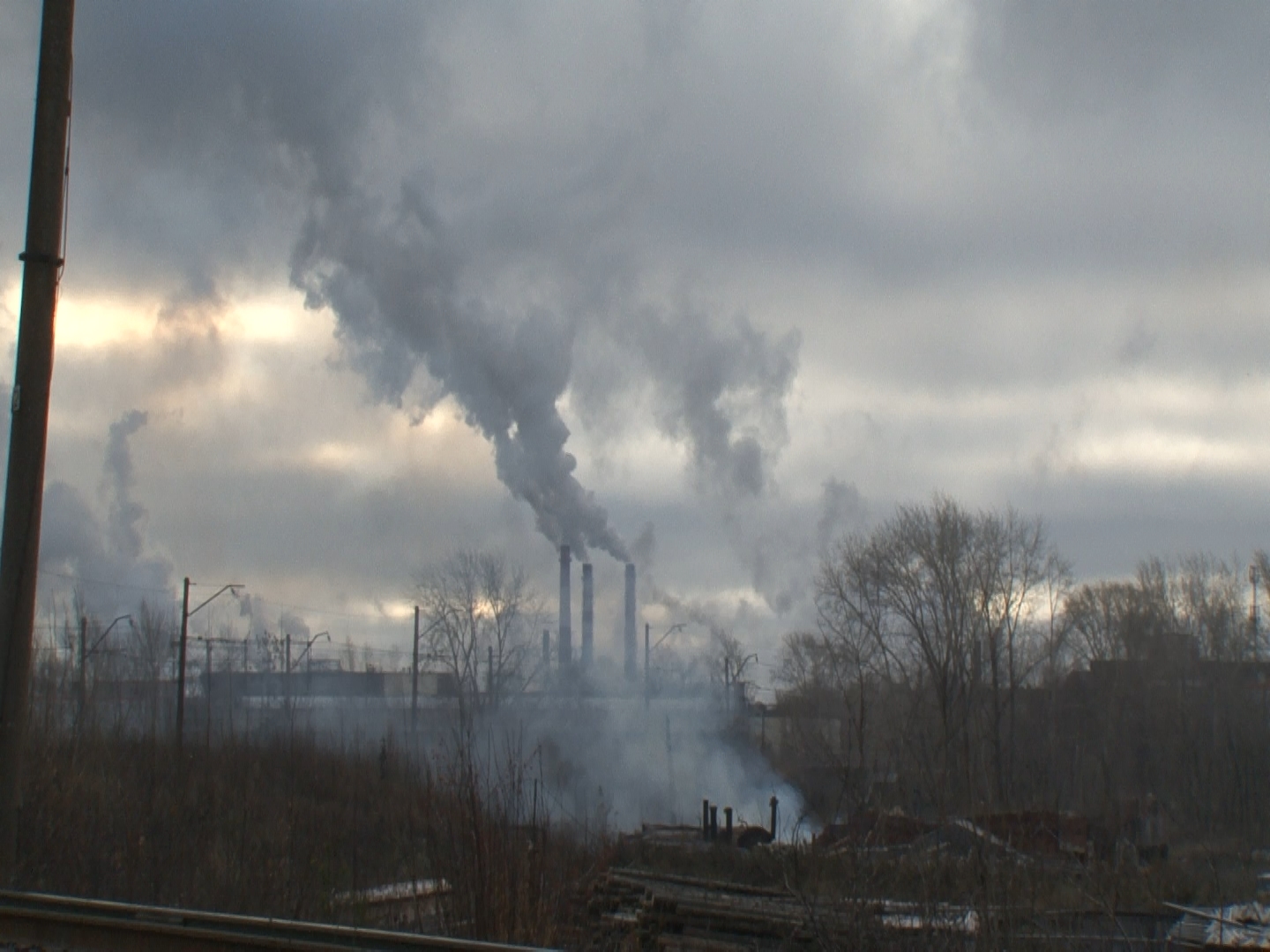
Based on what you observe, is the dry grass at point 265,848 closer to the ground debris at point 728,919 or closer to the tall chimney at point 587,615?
the ground debris at point 728,919

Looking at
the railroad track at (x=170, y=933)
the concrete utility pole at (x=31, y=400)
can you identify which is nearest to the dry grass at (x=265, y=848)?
the railroad track at (x=170, y=933)

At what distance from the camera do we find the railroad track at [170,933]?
6.93 meters

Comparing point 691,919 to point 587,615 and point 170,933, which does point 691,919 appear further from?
point 587,615

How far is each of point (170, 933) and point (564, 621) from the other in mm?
51512

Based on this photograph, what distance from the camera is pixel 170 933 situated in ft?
22.9

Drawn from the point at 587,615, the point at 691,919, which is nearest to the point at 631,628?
the point at 587,615

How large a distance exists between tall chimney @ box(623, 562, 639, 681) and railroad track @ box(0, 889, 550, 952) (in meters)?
51.3

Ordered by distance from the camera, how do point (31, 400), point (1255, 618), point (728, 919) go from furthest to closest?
1. point (1255, 618)
2. point (728, 919)
3. point (31, 400)

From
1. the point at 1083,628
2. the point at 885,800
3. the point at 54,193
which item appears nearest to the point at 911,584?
the point at 1083,628

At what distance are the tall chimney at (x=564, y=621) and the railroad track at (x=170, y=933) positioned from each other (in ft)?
151

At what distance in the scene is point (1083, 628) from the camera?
184 ft

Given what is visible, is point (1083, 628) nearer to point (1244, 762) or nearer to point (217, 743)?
point (1244, 762)

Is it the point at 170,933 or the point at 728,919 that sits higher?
the point at 170,933

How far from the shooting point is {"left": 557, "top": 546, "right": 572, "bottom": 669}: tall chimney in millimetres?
54906
